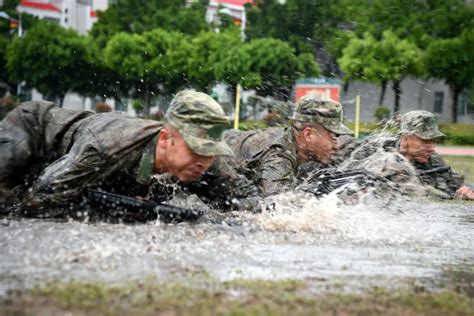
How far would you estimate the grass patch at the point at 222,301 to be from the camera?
12.1 feet

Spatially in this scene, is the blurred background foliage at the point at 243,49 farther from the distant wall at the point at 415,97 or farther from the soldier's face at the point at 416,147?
the soldier's face at the point at 416,147

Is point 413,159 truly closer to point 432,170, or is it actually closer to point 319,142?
point 432,170

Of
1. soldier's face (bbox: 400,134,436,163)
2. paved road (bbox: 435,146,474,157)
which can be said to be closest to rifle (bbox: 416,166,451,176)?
Result: soldier's face (bbox: 400,134,436,163)

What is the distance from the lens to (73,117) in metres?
6.88

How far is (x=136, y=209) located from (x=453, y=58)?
35.5 m

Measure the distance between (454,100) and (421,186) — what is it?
36700 millimetres

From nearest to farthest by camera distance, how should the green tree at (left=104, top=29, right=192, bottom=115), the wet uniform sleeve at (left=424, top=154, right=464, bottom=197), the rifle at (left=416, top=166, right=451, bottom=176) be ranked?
the rifle at (left=416, top=166, right=451, bottom=176) < the wet uniform sleeve at (left=424, top=154, right=464, bottom=197) < the green tree at (left=104, top=29, right=192, bottom=115)

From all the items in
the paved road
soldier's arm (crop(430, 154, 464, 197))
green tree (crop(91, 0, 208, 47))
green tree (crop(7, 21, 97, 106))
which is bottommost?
the paved road

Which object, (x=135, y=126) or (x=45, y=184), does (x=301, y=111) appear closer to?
(x=135, y=126)

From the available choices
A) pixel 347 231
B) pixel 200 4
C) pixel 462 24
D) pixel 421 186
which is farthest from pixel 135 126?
pixel 200 4

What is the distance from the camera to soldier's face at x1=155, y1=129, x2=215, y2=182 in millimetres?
6221

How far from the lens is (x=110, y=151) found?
618 centimetres

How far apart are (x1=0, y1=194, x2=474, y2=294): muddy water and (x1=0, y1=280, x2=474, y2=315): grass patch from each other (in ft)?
0.70

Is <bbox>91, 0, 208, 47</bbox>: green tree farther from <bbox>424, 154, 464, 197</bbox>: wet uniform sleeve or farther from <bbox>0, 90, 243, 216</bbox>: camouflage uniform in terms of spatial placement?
<bbox>0, 90, 243, 216</bbox>: camouflage uniform
